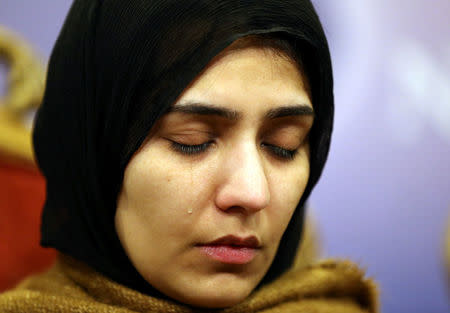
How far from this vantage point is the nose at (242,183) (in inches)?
29.0

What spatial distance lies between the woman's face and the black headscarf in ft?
0.10

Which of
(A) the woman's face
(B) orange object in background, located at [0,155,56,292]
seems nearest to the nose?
(A) the woman's face

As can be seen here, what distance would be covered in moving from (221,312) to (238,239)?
0.44ft

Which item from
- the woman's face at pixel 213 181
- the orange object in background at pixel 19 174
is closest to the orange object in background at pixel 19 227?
the orange object in background at pixel 19 174

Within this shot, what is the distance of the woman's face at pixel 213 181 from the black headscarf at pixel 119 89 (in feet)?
0.10

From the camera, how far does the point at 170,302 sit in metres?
0.82

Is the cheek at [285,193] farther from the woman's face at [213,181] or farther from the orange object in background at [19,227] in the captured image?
the orange object in background at [19,227]

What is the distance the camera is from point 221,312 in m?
0.83

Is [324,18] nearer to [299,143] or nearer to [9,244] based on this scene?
[299,143]

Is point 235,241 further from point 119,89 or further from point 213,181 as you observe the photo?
point 119,89

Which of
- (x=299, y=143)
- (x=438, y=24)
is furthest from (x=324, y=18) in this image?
(x=299, y=143)

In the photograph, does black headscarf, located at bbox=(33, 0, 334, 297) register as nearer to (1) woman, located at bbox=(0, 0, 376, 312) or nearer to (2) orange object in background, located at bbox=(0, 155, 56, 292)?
(1) woman, located at bbox=(0, 0, 376, 312)

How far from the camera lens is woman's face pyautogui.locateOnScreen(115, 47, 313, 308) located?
2.46 ft

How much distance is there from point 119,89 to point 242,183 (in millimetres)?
219
